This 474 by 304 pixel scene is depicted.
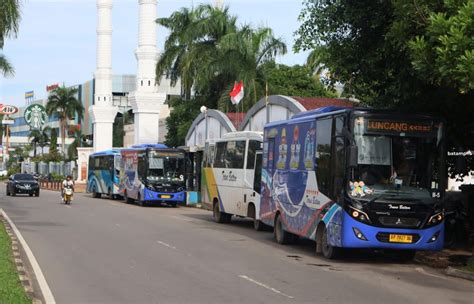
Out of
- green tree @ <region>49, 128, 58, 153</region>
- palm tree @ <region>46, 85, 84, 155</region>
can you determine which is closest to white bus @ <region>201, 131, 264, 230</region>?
palm tree @ <region>46, 85, 84, 155</region>

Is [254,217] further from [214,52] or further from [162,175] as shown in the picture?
[214,52]

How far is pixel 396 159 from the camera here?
1549 centimetres

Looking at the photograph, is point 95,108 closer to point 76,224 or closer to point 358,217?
point 76,224

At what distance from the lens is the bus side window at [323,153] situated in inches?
637

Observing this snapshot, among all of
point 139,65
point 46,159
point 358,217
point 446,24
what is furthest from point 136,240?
point 46,159

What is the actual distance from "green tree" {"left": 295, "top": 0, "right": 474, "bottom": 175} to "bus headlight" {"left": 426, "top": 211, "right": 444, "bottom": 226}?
1.61 metres

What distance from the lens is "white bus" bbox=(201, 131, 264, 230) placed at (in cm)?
2473

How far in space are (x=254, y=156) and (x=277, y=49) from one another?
76.9 ft

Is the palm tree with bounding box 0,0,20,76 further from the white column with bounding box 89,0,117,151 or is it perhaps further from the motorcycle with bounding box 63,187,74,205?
the white column with bounding box 89,0,117,151

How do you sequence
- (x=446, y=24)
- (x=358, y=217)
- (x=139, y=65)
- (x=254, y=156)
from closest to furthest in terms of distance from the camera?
(x=446, y=24) → (x=358, y=217) → (x=254, y=156) → (x=139, y=65)

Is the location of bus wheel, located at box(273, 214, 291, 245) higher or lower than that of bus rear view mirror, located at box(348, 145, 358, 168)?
lower

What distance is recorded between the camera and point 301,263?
1580 centimetres

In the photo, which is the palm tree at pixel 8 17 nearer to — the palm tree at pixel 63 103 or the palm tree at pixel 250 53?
the palm tree at pixel 250 53

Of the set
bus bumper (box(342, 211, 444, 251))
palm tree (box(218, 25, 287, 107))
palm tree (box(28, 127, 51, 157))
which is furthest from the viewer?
palm tree (box(28, 127, 51, 157))
